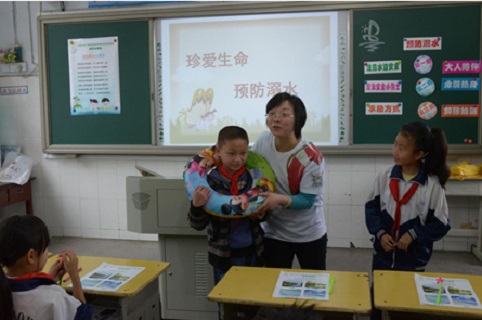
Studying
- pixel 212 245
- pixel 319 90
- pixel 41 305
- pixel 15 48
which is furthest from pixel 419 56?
pixel 15 48

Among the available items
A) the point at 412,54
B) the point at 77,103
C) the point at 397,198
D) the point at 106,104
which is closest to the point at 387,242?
the point at 397,198

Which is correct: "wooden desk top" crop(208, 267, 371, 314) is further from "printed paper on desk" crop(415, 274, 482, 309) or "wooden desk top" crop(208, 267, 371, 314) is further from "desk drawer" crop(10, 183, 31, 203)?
"desk drawer" crop(10, 183, 31, 203)

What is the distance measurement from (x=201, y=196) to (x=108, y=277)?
0.52 metres

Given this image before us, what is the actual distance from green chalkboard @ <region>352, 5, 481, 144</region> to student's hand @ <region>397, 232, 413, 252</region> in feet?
6.93

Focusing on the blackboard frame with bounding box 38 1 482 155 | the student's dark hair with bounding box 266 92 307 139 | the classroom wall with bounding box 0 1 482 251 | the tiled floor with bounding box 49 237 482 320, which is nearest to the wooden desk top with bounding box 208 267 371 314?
the student's dark hair with bounding box 266 92 307 139

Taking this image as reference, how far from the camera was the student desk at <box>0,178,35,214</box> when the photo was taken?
173 inches

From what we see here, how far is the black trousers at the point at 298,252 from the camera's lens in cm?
219

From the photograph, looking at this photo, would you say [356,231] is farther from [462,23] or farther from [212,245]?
[212,245]

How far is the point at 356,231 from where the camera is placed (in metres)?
4.33

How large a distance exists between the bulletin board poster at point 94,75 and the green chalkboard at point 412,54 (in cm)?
228

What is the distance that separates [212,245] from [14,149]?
11.7ft

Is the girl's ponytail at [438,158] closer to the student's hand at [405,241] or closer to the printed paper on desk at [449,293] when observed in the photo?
the student's hand at [405,241]

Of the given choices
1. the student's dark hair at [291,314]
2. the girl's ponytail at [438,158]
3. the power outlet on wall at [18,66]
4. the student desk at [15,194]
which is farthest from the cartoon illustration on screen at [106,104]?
the student's dark hair at [291,314]

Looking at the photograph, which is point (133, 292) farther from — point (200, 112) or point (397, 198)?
point (200, 112)
